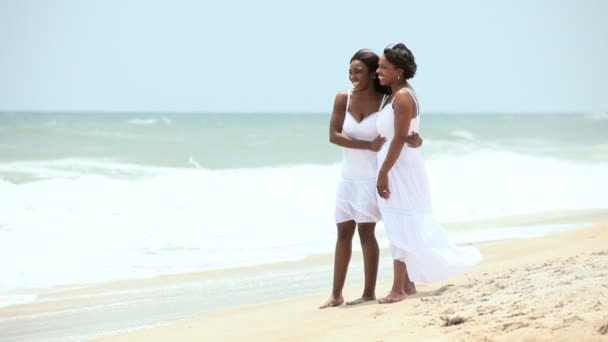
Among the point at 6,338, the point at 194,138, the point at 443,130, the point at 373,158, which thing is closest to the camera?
the point at 373,158

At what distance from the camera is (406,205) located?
6.05 metres

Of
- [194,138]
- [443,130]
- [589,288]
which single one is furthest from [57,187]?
[443,130]

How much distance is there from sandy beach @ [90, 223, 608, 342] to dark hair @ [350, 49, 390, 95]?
1.36 meters

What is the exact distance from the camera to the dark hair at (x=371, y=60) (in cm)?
607

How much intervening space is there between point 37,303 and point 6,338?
1.18 metres

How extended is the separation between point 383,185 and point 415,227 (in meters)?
0.37

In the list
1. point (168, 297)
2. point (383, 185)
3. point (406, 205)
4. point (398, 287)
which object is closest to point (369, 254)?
point (398, 287)

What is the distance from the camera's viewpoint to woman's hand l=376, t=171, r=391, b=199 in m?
5.94

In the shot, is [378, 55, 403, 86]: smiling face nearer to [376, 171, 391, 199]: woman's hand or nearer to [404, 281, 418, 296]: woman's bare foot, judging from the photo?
[376, 171, 391, 199]: woman's hand

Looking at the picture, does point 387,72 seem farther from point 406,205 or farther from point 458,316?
point 458,316

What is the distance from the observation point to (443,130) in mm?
40750

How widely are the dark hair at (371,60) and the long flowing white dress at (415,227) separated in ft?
0.57

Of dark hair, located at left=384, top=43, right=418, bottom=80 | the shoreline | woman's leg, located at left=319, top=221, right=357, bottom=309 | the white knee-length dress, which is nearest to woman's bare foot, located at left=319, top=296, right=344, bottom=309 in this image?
woman's leg, located at left=319, top=221, right=357, bottom=309

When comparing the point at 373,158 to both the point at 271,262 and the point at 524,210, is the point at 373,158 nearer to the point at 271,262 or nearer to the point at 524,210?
the point at 271,262
